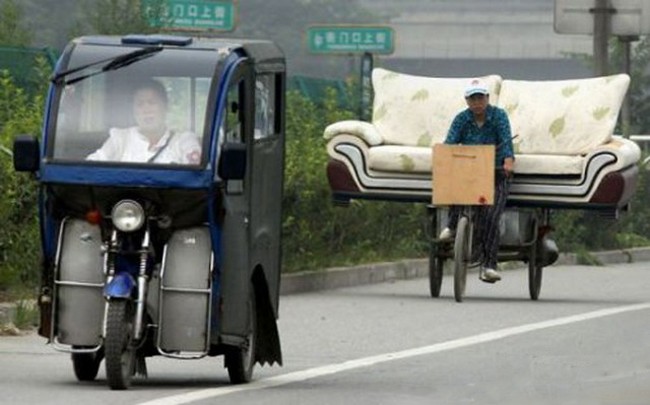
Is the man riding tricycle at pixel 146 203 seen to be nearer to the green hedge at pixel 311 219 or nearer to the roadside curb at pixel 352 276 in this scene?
the green hedge at pixel 311 219

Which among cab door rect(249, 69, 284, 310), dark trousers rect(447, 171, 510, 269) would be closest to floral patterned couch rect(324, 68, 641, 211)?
dark trousers rect(447, 171, 510, 269)

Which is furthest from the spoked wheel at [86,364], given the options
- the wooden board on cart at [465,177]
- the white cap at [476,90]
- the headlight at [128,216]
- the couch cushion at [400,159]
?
the couch cushion at [400,159]

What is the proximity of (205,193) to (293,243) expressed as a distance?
34.8 feet

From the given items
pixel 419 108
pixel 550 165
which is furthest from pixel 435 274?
pixel 419 108

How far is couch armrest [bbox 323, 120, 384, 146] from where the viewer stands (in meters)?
23.1

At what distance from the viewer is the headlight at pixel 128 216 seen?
1335cm

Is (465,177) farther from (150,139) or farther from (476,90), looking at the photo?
(150,139)

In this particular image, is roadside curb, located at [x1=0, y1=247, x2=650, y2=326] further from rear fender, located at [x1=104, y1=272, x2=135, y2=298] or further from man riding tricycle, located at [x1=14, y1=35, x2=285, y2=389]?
rear fender, located at [x1=104, y1=272, x2=135, y2=298]

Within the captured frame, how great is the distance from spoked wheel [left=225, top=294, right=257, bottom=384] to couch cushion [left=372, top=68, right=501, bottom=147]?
9.43 m

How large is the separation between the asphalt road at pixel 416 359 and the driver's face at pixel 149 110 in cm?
138

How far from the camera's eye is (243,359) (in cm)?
1405

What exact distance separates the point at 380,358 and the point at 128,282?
125 inches

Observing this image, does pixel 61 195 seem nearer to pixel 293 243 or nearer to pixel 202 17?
pixel 293 243

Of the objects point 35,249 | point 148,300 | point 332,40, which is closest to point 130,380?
point 148,300
